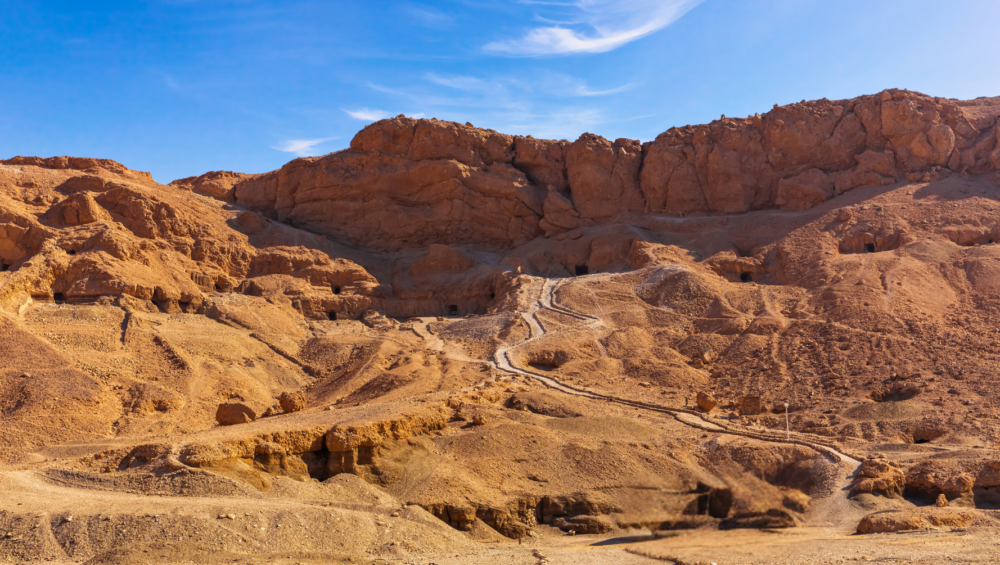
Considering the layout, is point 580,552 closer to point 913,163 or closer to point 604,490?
point 604,490

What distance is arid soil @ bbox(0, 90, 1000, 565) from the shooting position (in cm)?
1279

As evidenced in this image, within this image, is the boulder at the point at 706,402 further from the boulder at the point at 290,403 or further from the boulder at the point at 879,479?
the boulder at the point at 290,403

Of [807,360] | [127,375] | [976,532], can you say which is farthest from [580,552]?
[127,375]

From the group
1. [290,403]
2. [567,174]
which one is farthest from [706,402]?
[567,174]

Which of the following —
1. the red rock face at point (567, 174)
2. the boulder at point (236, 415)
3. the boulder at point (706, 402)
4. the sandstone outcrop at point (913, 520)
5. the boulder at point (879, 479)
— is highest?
the red rock face at point (567, 174)

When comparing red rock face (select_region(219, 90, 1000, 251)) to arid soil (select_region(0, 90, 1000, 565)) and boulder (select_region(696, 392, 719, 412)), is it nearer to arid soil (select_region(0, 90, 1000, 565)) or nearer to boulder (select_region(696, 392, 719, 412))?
arid soil (select_region(0, 90, 1000, 565))

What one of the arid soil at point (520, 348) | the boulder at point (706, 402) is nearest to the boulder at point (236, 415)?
the arid soil at point (520, 348)

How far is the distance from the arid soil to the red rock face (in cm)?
18

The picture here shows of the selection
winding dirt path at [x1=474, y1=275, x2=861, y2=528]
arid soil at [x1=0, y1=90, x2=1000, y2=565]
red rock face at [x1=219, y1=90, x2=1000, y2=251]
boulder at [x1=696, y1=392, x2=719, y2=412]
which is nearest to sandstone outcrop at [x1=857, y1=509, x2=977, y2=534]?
arid soil at [x1=0, y1=90, x2=1000, y2=565]

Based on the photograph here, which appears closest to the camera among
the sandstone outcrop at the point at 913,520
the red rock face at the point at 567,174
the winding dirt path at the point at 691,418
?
the sandstone outcrop at the point at 913,520

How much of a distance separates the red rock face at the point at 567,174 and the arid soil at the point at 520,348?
A: 6.9 inches

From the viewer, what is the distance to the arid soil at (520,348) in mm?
12789

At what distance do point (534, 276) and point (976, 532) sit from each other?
28.5m

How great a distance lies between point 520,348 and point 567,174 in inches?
716
